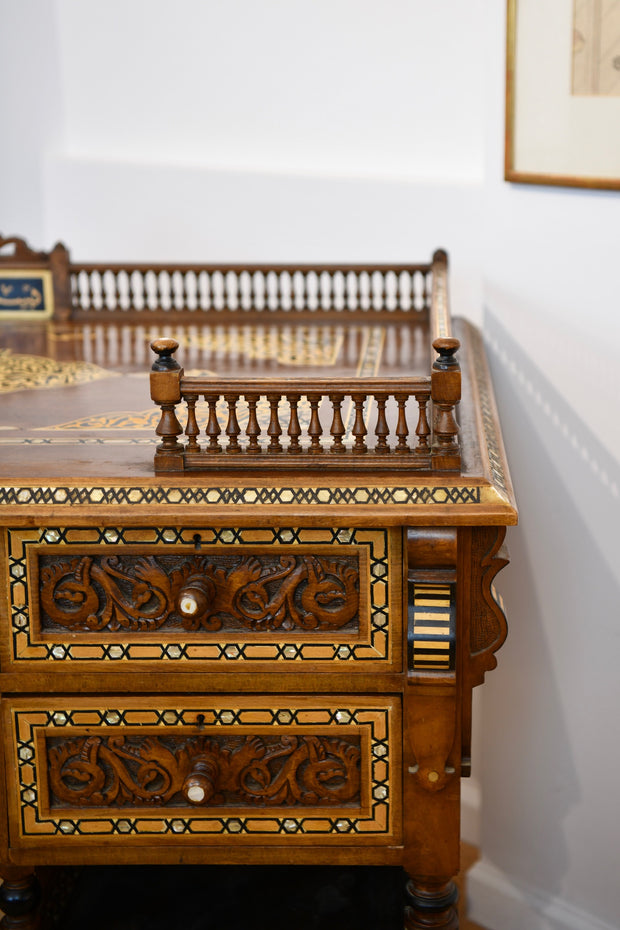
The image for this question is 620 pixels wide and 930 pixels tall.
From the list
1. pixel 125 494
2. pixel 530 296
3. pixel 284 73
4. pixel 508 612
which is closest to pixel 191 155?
pixel 284 73

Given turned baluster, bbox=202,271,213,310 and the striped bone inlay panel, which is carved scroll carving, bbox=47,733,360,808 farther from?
turned baluster, bbox=202,271,213,310

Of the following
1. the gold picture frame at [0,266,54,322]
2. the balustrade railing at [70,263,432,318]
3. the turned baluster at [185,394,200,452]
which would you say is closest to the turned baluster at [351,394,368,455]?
the turned baluster at [185,394,200,452]

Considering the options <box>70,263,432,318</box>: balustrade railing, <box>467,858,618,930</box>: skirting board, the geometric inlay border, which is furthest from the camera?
<box>70,263,432,318</box>: balustrade railing

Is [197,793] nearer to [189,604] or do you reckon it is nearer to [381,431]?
[189,604]

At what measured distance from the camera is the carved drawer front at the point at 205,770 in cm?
160

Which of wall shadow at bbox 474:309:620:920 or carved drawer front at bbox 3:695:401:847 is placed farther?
wall shadow at bbox 474:309:620:920

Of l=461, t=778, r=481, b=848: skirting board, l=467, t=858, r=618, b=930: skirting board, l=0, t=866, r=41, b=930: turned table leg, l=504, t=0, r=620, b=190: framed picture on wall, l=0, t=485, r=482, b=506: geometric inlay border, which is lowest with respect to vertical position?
l=467, t=858, r=618, b=930: skirting board

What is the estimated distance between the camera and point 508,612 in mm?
2385

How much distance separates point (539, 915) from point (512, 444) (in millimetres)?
999

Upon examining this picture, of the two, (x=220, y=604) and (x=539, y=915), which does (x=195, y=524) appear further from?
(x=539, y=915)

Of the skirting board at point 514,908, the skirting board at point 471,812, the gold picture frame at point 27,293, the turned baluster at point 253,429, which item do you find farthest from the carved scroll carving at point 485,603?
the gold picture frame at point 27,293

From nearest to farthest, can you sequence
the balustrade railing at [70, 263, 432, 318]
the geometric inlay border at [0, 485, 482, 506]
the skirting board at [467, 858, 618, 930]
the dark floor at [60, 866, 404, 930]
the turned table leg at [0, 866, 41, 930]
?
the geometric inlay border at [0, 485, 482, 506]
the turned table leg at [0, 866, 41, 930]
the dark floor at [60, 866, 404, 930]
the skirting board at [467, 858, 618, 930]
the balustrade railing at [70, 263, 432, 318]

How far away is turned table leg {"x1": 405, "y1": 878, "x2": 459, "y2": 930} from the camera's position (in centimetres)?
167

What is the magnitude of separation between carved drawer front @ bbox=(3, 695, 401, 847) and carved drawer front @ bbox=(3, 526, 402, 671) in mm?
77
